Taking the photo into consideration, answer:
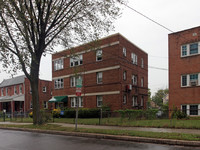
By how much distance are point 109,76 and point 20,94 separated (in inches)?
918

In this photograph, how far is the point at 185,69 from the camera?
20141 millimetres

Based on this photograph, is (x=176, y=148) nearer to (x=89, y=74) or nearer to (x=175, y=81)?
(x=175, y=81)

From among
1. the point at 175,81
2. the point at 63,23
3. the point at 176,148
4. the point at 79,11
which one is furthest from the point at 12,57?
the point at 175,81

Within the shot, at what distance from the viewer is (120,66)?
80.0 ft

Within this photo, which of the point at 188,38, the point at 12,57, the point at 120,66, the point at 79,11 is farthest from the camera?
the point at 120,66

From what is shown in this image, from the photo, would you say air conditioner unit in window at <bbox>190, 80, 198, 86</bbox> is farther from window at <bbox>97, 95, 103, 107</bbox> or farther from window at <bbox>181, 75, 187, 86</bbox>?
window at <bbox>97, 95, 103, 107</bbox>

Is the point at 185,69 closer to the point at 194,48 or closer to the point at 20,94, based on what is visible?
the point at 194,48

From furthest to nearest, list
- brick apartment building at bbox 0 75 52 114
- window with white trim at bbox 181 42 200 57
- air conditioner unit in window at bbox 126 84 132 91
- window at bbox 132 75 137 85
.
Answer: brick apartment building at bbox 0 75 52 114, window at bbox 132 75 137 85, air conditioner unit in window at bbox 126 84 132 91, window with white trim at bbox 181 42 200 57

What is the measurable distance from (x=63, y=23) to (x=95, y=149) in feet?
35.8

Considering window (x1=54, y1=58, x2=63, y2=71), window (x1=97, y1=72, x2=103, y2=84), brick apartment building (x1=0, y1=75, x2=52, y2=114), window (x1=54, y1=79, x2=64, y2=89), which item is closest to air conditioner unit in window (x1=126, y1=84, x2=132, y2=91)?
window (x1=97, y1=72, x2=103, y2=84)

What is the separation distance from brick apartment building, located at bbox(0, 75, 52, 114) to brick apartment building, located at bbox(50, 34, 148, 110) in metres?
10.2

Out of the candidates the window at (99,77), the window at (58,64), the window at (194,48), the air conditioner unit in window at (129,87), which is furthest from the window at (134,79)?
the window at (58,64)

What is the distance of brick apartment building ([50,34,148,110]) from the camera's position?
80.4 feet

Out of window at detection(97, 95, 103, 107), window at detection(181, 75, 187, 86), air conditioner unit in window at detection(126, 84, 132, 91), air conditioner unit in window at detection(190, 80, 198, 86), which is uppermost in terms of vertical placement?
window at detection(181, 75, 187, 86)
